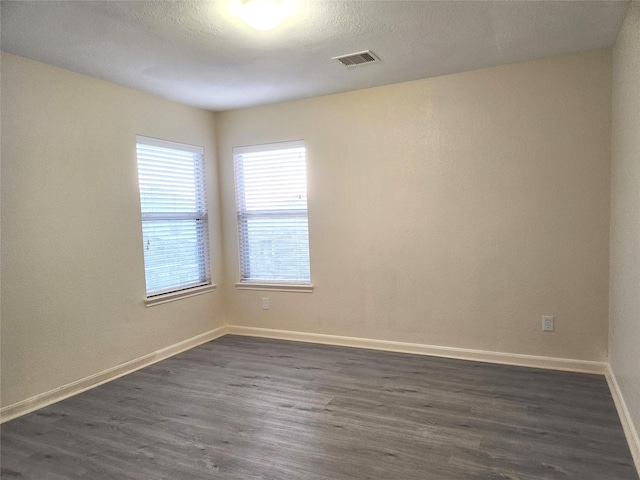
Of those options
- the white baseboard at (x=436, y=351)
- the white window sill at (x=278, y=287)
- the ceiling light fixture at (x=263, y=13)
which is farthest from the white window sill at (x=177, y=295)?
the ceiling light fixture at (x=263, y=13)

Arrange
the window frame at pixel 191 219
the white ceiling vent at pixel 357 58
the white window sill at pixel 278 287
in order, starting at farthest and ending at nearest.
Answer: the white window sill at pixel 278 287, the window frame at pixel 191 219, the white ceiling vent at pixel 357 58

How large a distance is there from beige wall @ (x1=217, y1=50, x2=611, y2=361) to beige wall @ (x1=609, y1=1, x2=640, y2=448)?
0.79 feet

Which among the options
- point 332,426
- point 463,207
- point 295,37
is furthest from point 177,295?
point 463,207

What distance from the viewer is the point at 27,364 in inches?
114

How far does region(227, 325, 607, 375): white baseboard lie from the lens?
3258 millimetres

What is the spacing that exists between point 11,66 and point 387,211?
9.80 feet

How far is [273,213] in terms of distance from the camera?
442 centimetres

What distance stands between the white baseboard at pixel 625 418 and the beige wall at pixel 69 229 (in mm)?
3543

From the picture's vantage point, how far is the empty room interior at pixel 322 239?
7.64 ft

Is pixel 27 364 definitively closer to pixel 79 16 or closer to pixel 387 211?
pixel 79 16

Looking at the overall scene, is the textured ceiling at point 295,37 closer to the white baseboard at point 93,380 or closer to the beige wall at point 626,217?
the beige wall at point 626,217

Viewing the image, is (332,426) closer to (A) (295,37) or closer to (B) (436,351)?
(B) (436,351)

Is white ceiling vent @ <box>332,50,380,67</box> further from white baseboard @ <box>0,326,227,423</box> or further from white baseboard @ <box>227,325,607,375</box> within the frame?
white baseboard @ <box>0,326,227,423</box>

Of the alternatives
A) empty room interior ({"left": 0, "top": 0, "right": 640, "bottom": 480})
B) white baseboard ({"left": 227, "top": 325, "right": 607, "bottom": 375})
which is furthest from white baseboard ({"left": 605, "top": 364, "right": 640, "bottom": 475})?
white baseboard ({"left": 227, "top": 325, "right": 607, "bottom": 375})
